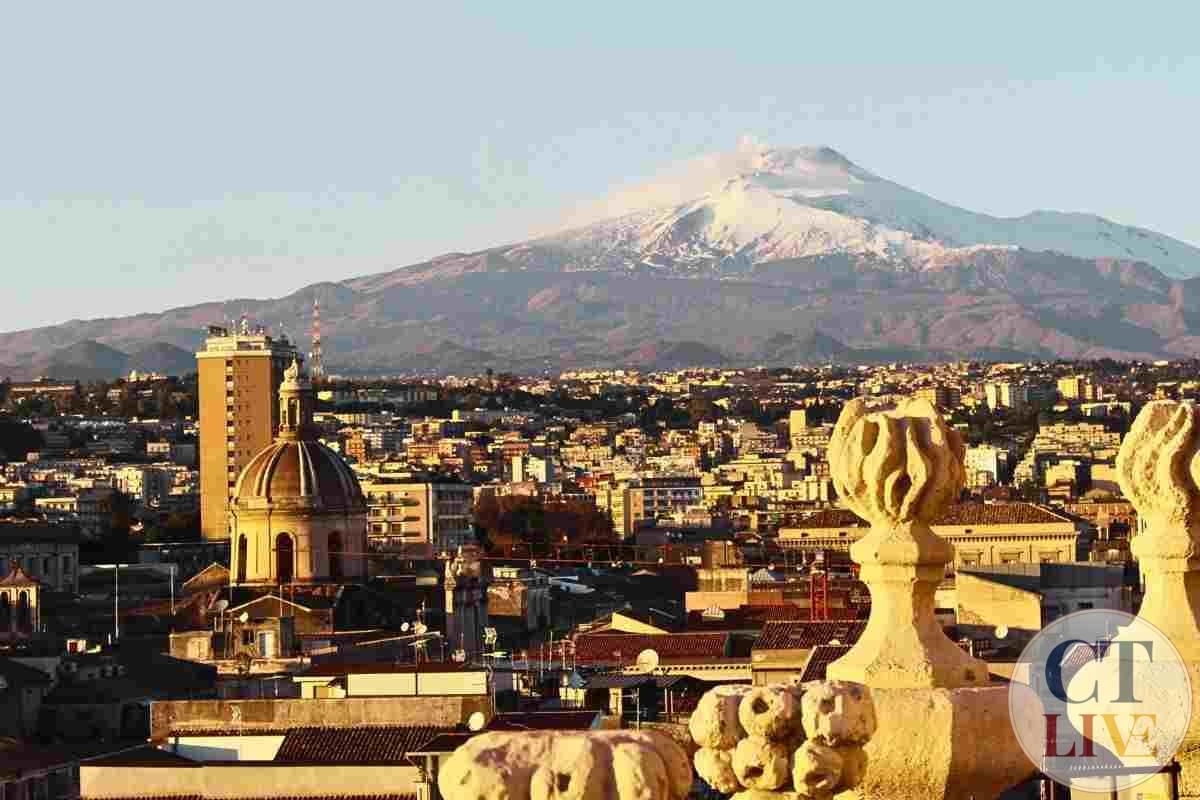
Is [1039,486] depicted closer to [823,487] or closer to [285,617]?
[823,487]

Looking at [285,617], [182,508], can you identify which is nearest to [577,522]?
[182,508]

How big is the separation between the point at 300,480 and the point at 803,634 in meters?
41.6

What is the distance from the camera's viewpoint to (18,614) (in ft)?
281

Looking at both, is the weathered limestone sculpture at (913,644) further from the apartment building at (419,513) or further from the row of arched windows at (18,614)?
the apartment building at (419,513)

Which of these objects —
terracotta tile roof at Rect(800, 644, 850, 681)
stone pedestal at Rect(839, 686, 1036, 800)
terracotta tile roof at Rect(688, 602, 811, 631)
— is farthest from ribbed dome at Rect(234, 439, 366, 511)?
stone pedestal at Rect(839, 686, 1036, 800)

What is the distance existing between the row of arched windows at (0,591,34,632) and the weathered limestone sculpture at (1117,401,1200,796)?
74.0 meters

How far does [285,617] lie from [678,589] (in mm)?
27430

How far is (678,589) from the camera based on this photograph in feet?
332

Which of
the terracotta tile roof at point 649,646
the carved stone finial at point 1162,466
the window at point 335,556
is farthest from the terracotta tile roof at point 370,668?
the carved stone finial at point 1162,466

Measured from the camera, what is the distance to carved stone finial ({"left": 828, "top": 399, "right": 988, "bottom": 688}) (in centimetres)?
799

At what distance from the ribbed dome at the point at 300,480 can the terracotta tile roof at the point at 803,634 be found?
38630mm

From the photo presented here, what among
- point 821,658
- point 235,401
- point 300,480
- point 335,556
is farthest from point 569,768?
point 235,401

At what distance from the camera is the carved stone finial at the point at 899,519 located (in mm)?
7988

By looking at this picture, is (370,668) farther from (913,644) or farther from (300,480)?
(300,480)
